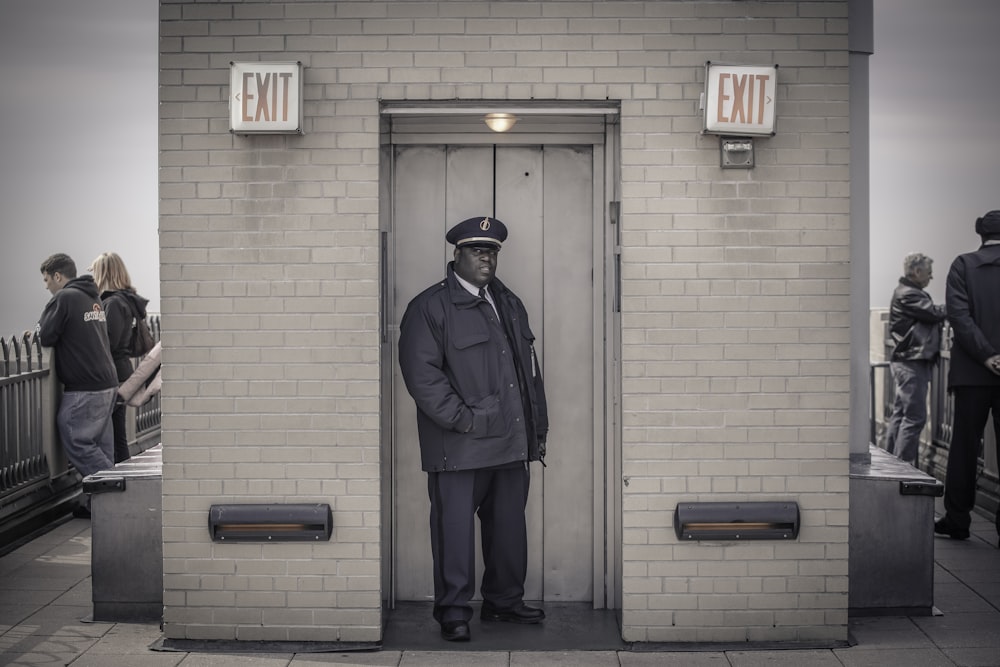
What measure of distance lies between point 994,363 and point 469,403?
389cm

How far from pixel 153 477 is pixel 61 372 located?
3.16 metres

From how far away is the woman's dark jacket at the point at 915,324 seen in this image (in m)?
10.1

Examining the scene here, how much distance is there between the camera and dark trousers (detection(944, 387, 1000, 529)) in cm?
806

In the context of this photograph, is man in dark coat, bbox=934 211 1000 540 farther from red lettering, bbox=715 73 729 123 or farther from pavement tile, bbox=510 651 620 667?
pavement tile, bbox=510 651 620 667

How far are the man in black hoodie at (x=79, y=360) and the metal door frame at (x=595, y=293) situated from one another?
3.49 metres

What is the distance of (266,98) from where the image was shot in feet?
19.1

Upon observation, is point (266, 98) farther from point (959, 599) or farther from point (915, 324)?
point (915, 324)

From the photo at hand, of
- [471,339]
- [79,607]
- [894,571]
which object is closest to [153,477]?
[79,607]

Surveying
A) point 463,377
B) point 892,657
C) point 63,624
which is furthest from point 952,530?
point 63,624

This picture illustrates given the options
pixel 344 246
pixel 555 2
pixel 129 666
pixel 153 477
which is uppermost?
pixel 555 2

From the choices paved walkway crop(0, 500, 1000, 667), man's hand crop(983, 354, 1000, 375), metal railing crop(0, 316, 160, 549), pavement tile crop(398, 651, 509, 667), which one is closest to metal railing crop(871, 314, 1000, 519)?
man's hand crop(983, 354, 1000, 375)

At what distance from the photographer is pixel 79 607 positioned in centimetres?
680

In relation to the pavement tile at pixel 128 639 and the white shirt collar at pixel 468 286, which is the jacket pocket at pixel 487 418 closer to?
the white shirt collar at pixel 468 286

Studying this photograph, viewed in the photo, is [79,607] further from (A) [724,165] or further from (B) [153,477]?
(A) [724,165]
